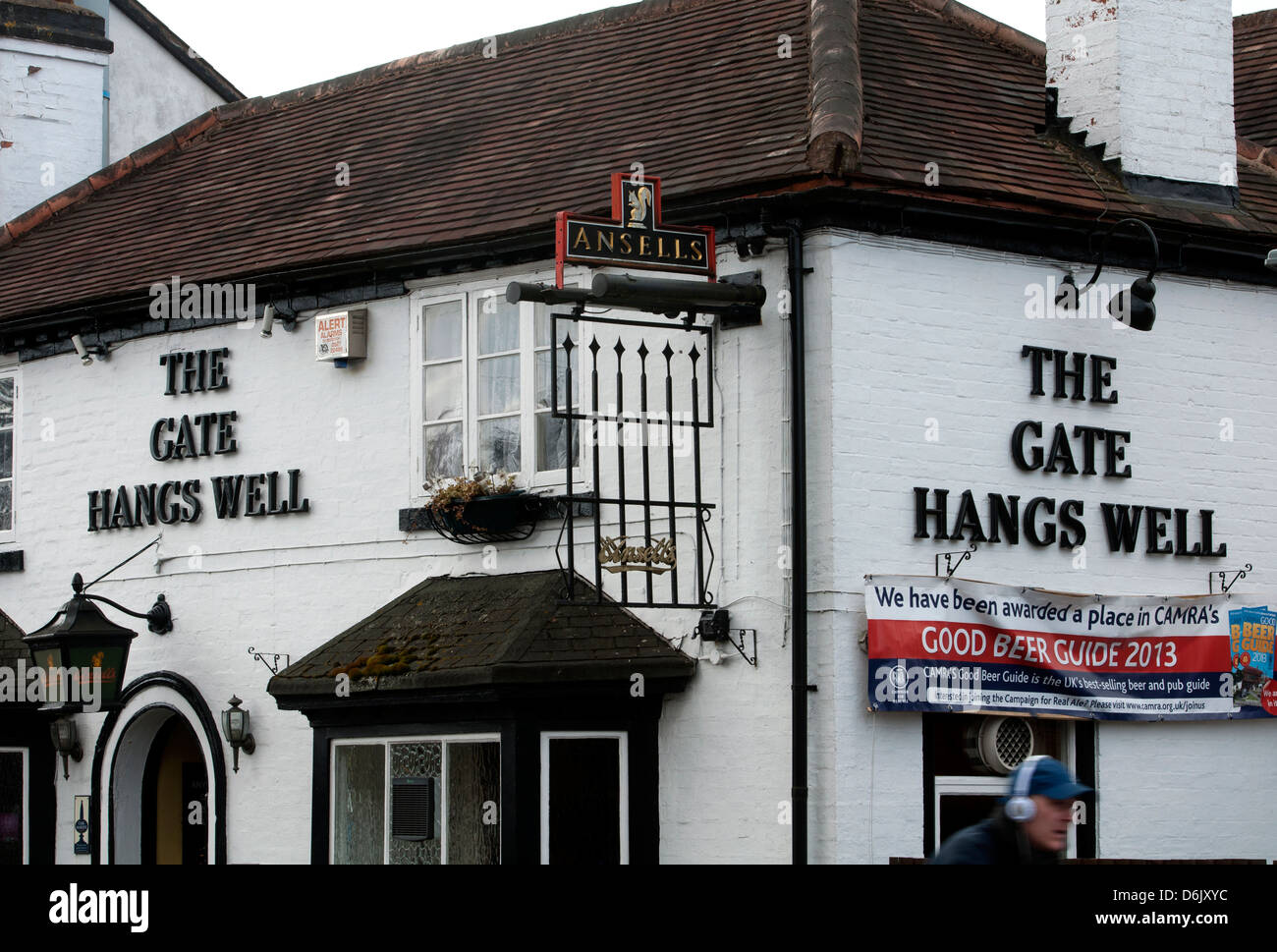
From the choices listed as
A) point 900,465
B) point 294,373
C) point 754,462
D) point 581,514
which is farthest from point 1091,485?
point 294,373

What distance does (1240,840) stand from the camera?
44.7 ft

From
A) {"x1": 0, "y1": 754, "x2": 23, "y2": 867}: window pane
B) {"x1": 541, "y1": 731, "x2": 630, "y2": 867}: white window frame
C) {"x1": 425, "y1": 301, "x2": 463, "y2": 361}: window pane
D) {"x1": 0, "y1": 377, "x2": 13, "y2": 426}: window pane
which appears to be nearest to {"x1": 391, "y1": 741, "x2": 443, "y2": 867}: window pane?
{"x1": 541, "y1": 731, "x2": 630, "y2": 867}: white window frame

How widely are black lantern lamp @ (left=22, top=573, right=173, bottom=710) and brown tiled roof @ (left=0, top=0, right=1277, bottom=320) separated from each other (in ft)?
9.58

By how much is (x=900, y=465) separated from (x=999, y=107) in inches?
139

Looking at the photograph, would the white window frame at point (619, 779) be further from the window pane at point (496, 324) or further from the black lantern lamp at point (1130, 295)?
the black lantern lamp at point (1130, 295)

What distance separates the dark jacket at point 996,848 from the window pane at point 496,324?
8.26m

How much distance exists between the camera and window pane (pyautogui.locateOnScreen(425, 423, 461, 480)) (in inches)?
570

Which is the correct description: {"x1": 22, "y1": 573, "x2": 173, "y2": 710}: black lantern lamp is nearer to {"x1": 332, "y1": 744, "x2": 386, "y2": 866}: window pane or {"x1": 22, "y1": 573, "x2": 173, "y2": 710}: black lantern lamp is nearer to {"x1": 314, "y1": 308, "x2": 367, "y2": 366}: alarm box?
{"x1": 332, "y1": 744, "x2": 386, "y2": 866}: window pane

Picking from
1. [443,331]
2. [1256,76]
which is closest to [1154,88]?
[1256,76]

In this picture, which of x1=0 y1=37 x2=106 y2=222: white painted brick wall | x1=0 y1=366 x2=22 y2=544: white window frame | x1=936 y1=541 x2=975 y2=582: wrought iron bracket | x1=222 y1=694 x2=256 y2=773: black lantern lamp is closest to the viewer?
x1=936 y1=541 x2=975 y2=582: wrought iron bracket

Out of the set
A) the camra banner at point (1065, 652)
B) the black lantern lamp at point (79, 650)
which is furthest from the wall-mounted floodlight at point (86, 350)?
the camra banner at point (1065, 652)

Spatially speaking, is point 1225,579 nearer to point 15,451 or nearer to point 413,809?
point 413,809

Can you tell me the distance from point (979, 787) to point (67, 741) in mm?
8202

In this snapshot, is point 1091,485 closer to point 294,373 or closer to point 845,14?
point 845,14
